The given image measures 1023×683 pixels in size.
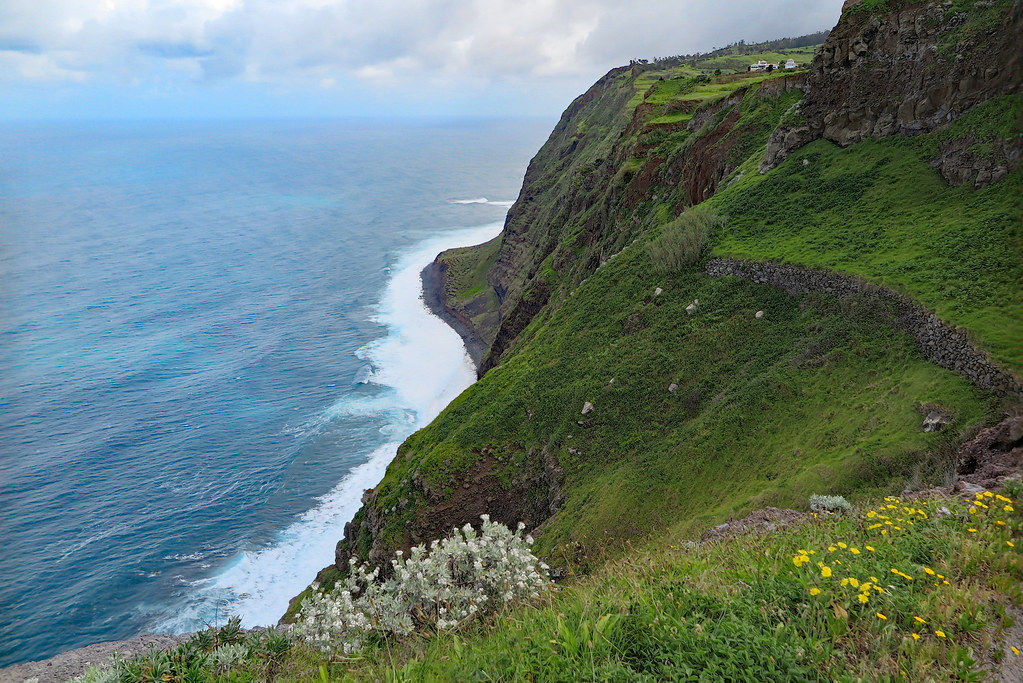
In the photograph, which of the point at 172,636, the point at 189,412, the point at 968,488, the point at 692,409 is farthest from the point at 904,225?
the point at 189,412

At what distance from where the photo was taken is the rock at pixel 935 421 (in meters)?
18.8

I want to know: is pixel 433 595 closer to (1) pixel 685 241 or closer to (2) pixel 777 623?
(2) pixel 777 623

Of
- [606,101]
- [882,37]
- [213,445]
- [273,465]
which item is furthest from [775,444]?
[606,101]


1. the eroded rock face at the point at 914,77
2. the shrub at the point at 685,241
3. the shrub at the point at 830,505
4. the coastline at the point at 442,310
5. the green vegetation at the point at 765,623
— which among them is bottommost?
the coastline at the point at 442,310

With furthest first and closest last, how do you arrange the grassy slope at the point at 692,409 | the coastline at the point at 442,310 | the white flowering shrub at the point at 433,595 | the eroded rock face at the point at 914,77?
the coastline at the point at 442,310 → the eroded rock face at the point at 914,77 → the grassy slope at the point at 692,409 → the white flowering shrub at the point at 433,595

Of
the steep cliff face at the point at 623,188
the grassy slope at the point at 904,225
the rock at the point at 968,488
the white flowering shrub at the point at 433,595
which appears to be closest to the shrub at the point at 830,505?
the rock at the point at 968,488

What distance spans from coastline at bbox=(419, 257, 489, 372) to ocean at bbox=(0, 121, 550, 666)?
2.47 m

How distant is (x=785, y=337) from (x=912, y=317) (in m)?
6.45

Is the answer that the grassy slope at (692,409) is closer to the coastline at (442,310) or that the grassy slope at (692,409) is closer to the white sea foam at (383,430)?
the white sea foam at (383,430)

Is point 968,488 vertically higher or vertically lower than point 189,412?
→ higher

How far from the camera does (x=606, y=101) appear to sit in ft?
409

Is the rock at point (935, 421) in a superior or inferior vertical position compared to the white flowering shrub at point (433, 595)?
inferior

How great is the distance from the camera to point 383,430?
67.0 metres

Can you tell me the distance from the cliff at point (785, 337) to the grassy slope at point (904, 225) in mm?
118
